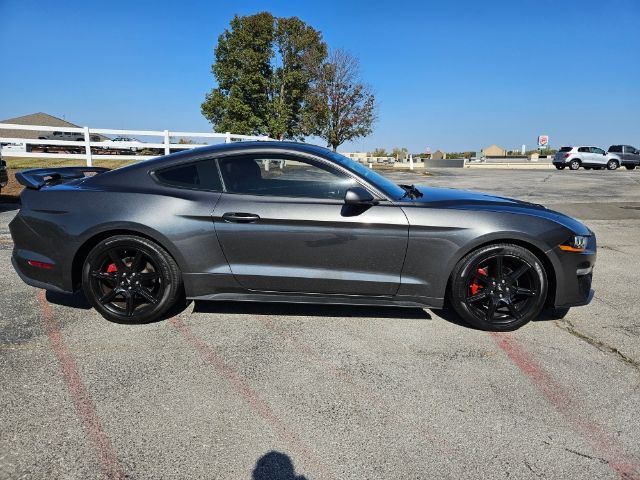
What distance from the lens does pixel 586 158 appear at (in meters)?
32.1

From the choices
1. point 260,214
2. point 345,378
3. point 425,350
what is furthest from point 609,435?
point 260,214

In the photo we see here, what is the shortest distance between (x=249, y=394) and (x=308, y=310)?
4.37ft

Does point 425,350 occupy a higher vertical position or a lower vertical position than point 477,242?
lower

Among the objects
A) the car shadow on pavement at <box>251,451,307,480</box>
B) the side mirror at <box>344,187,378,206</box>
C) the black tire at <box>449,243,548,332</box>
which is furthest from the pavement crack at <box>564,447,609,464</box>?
the side mirror at <box>344,187,378,206</box>

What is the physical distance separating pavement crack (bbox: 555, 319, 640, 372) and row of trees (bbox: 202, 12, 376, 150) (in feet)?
94.9

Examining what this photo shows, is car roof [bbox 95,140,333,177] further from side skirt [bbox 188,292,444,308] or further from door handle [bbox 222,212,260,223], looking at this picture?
side skirt [bbox 188,292,444,308]

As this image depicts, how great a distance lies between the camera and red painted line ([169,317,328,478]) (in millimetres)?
2039

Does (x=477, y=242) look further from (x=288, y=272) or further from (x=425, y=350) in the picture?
(x=288, y=272)

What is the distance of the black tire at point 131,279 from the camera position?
10.9 ft

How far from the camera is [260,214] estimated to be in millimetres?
3227

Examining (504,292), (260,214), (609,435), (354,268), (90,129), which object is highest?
(90,129)

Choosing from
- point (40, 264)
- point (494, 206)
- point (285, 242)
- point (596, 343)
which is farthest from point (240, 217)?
point (596, 343)

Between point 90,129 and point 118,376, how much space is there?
42.1 ft

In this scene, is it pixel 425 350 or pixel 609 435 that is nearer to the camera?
pixel 609 435
